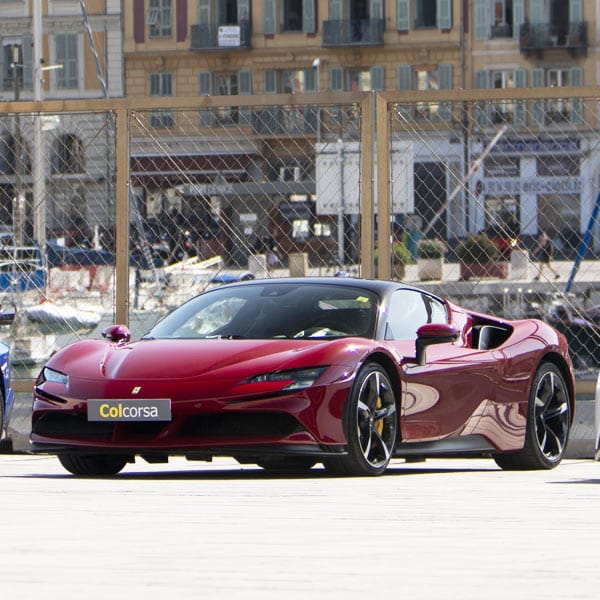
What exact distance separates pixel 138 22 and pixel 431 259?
5618 cm

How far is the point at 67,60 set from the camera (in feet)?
226

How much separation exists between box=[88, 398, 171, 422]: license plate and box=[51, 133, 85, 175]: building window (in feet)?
13.9

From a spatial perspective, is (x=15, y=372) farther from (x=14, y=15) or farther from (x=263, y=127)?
(x=14, y=15)

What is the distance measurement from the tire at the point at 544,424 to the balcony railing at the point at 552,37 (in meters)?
56.2

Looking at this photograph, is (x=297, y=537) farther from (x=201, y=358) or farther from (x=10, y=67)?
(x=10, y=67)

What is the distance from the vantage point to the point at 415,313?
10.8 metres

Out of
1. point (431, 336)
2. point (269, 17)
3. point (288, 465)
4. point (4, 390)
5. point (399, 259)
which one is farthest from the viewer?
point (269, 17)

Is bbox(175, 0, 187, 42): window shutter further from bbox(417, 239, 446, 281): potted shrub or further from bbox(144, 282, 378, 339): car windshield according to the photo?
bbox(144, 282, 378, 339): car windshield

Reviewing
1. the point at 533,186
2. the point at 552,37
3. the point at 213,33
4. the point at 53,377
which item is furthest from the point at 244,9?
the point at 53,377

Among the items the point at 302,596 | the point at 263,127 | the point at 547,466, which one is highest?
the point at 263,127

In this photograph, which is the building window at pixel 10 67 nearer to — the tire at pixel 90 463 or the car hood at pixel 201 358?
the tire at pixel 90 463

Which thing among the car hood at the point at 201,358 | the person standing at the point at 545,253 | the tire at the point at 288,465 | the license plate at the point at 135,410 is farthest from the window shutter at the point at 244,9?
the license plate at the point at 135,410

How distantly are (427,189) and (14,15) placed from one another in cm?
5747

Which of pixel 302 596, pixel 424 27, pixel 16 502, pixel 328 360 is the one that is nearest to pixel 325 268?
pixel 328 360
